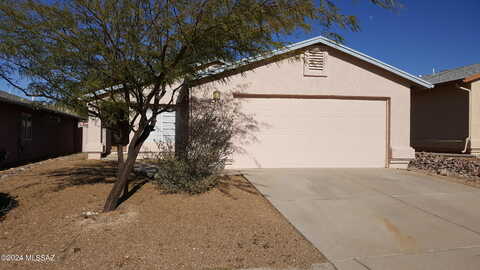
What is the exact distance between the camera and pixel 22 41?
15.9ft

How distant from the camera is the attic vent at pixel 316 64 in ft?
31.6

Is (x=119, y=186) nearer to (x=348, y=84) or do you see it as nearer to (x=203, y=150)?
(x=203, y=150)

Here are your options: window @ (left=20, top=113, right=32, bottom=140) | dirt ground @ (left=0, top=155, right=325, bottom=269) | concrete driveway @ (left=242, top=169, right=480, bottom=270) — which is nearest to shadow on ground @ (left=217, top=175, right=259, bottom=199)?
dirt ground @ (left=0, top=155, right=325, bottom=269)

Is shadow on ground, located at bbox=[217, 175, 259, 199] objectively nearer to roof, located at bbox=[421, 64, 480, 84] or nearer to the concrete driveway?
the concrete driveway

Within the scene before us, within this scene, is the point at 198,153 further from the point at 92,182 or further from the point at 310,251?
the point at 310,251

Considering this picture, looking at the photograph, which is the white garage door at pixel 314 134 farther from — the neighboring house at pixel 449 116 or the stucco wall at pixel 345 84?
the neighboring house at pixel 449 116

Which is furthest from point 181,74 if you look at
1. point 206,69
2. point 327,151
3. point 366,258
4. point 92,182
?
point 327,151

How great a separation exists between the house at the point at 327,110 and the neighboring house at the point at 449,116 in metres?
1.97

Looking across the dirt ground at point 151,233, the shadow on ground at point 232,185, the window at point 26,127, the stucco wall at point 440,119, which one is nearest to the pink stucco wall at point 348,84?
the stucco wall at point 440,119

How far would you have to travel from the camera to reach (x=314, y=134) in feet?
32.3

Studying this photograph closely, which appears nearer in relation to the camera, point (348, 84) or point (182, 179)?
point (182, 179)

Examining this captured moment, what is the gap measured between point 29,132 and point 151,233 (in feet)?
43.3

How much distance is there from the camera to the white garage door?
960 cm

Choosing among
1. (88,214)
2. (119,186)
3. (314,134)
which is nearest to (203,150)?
(119,186)
